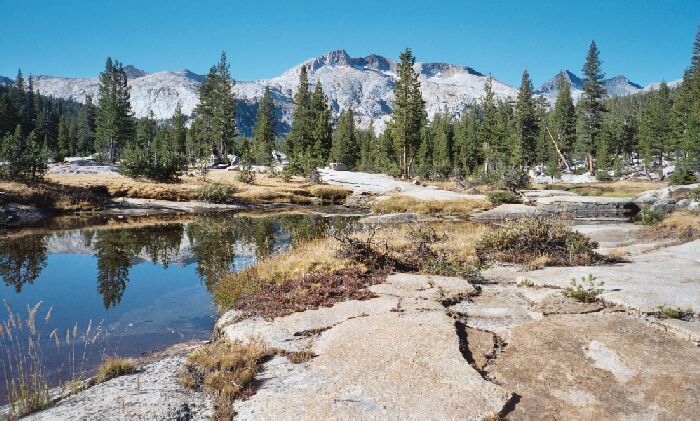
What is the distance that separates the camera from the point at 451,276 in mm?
11062

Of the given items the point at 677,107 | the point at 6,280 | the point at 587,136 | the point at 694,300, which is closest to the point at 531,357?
the point at 694,300

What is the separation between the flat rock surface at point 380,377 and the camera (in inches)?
189

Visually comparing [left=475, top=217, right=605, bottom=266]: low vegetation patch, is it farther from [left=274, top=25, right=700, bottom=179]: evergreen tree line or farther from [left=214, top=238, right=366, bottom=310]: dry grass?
[left=274, top=25, right=700, bottom=179]: evergreen tree line

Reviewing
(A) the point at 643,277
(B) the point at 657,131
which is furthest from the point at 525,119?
(A) the point at 643,277

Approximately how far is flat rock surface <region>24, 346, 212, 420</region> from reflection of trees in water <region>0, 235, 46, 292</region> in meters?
9.92

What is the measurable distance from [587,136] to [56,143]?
121m

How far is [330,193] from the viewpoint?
49.9 metres

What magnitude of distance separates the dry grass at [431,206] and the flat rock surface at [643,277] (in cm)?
2147

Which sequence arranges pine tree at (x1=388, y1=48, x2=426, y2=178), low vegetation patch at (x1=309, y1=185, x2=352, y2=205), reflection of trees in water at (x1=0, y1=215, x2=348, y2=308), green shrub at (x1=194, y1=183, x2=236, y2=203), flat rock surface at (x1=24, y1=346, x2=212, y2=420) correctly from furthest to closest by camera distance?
pine tree at (x1=388, y1=48, x2=426, y2=178) < low vegetation patch at (x1=309, y1=185, x2=352, y2=205) < green shrub at (x1=194, y1=183, x2=236, y2=203) < reflection of trees in water at (x1=0, y1=215, x2=348, y2=308) < flat rock surface at (x1=24, y1=346, x2=212, y2=420)

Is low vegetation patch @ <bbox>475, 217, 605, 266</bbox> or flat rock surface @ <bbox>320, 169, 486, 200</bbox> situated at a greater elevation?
flat rock surface @ <bbox>320, 169, 486, 200</bbox>

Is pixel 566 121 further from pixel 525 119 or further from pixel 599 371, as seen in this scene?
pixel 599 371

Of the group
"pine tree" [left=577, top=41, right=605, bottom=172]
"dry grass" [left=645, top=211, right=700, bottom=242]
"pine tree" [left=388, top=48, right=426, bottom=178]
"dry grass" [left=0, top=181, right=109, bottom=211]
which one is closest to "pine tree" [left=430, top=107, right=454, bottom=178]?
"pine tree" [left=577, top=41, right=605, bottom=172]

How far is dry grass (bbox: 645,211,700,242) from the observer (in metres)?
18.3

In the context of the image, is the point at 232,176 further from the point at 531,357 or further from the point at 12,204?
the point at 531,357
